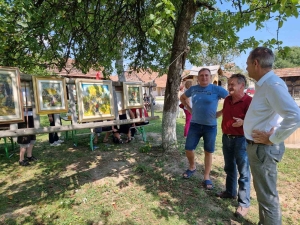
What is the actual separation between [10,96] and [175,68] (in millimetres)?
3130

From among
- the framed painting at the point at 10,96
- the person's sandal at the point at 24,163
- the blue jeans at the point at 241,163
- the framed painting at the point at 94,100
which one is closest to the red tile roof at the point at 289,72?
the blue jeans at the point at 241,163

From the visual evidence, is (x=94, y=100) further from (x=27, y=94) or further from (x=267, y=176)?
(x=267, y=176)

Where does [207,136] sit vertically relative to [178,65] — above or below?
below

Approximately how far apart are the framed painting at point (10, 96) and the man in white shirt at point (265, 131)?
2470 mm

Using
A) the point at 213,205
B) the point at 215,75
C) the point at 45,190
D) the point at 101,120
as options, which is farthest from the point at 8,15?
the point at 215,75

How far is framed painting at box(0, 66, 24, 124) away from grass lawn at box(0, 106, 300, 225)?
1.51 m

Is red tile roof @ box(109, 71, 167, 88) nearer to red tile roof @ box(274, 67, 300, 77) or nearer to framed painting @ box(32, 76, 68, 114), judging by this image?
framed painting @ box(32, 76, 68, 114)

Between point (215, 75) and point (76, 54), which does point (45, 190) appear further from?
point (215, 75)

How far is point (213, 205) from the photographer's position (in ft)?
10.1

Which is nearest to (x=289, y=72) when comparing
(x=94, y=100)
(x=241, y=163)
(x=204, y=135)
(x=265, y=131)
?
(x=204, y=135)

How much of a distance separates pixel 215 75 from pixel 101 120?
18882mm

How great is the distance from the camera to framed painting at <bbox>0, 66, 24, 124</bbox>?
2.09 m

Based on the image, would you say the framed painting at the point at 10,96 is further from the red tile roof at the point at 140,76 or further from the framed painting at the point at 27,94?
the red tile roof at the point at 140,76

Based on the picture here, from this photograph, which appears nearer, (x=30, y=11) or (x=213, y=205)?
(x=30, y=11)
